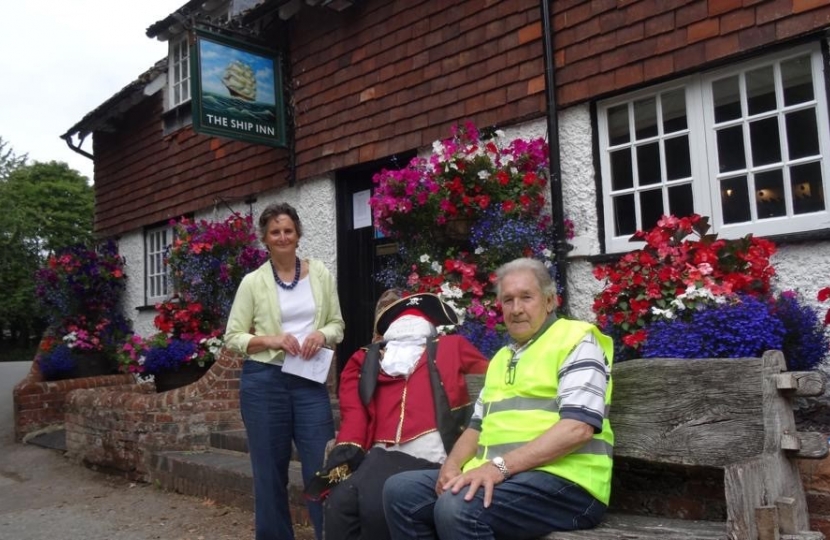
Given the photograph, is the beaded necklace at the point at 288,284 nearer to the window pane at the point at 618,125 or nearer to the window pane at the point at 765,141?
the window pane at the point at 618,125

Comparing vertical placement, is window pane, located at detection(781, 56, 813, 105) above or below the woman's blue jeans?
above

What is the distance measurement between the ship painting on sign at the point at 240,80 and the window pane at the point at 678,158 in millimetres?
4126

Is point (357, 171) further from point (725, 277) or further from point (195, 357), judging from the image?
point (725, 277)

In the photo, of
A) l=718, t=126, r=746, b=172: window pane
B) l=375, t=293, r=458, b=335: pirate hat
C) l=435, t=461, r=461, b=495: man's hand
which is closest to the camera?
l=435, t=461, r=461, b=495: man's hand

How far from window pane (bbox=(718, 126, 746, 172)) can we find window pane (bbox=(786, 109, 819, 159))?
267 millimetres

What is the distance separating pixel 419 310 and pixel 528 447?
1220 mm

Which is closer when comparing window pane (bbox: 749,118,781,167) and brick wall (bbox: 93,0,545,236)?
window pane (bbox: 749,118,781,167)

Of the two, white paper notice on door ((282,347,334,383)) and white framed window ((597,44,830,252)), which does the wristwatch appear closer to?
white paper notice on door ((282,347,334,383))

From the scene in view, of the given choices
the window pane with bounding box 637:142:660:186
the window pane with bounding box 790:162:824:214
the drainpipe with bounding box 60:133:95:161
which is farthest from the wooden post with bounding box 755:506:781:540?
the drainpipe with bounding box 60:133:95:161

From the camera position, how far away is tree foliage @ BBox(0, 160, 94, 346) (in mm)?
26938

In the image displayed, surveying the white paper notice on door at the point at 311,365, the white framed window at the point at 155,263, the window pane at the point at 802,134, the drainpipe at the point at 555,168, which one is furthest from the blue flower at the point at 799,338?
the white framed window at the point at 155,263

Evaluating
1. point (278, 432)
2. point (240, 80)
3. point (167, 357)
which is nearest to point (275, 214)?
point (278, 432)

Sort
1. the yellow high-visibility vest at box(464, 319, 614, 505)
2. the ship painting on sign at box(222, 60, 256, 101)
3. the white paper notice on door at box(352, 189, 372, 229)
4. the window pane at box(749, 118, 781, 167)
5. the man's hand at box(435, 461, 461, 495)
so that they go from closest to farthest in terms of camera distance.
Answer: the yellow high-visibility vest at box(464, 319, 614, 505), the man's hand at box(435, 461, 461, 495), the window pane at box(749, 118, 781, 167), the white paper notice on door at box(352, 189, 372, 229), the ship painting on sign at box(222, 60, 256, 101)

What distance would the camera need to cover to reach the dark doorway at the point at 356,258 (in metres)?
6.73
